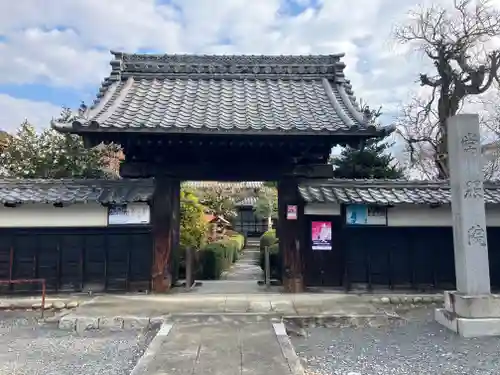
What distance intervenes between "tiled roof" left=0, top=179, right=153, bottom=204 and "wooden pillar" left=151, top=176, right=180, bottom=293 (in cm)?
28

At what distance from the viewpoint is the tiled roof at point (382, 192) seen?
30.2ft

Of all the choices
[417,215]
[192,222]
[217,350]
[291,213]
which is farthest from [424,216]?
[192,222]

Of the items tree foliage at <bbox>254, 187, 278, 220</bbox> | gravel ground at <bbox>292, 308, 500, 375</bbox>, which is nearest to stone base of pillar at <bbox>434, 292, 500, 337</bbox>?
gravel ground at <bbox>292, 308, 500, 375</bbox>

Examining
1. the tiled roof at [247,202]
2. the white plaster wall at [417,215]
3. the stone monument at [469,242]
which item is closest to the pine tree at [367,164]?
the white plaster wall at [417,215]

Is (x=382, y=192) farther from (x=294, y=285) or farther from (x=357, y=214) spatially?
(x=294, y=285)

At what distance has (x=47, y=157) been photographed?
671 inches

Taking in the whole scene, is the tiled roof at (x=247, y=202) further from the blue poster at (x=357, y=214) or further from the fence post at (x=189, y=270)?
the blue poster at (x=357, y=214)

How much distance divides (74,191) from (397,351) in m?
7.29

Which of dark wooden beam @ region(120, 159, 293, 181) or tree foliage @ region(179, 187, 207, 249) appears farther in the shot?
tree foliage @ region(179, 187, 207, 249)

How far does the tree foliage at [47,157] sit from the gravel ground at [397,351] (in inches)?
510

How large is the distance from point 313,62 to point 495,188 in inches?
220

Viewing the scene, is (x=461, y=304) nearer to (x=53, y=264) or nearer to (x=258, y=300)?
(x=258, y=300)

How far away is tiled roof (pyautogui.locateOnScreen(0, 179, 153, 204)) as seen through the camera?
9008 millimetres

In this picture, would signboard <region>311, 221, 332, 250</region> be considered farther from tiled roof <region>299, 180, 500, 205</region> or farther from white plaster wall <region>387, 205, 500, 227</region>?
white plaster wall <region>387, 205, 500, 227</region>
